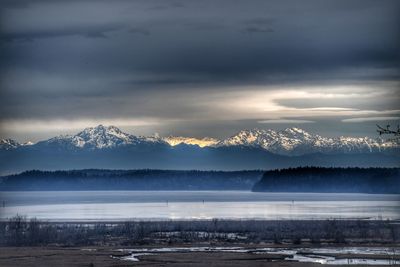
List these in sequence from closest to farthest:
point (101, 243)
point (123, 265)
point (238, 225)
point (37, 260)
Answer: point (123, 265) < point (37, 260) < point (101, 243) < point (238, 225)

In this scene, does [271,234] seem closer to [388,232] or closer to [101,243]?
[388,232]

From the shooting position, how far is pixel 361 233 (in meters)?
83.2

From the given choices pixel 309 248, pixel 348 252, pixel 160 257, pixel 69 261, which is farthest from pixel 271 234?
pixel 69 261

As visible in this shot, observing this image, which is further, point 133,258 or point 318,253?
point 318,253

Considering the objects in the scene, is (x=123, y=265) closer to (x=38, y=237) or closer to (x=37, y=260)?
(x=37, y=260)

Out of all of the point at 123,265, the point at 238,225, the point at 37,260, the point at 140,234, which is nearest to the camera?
the point at 123,265

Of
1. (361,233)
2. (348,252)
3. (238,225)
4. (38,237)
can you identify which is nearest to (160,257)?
(348,252)

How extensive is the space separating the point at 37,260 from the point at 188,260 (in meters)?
9.81

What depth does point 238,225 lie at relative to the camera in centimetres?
9925

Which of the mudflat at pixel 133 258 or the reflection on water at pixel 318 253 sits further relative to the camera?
the reflection on water at pixel 318 253

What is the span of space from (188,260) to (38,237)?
24732 mm

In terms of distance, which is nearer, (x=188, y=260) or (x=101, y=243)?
(x=188, y=260)

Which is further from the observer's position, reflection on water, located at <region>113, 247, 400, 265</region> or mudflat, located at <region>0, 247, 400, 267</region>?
reflection on water, located at <region>113, 247, 400, 265</region>

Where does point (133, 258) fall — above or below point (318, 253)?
below
